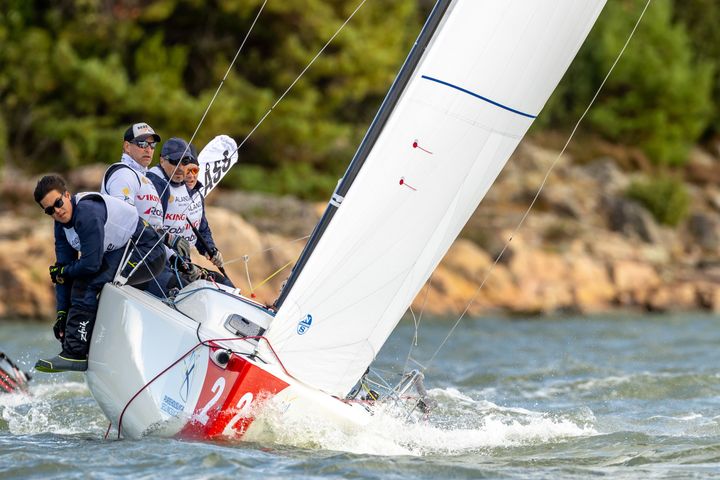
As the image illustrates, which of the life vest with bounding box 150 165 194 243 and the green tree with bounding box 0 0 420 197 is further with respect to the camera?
the green tree with bounding box 0 0 420 197

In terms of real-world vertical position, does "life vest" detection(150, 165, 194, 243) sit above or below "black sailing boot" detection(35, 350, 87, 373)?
above

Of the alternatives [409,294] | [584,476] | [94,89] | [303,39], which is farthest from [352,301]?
[303,39]

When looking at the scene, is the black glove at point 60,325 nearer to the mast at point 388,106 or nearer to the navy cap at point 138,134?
the navy cap at point 138,134

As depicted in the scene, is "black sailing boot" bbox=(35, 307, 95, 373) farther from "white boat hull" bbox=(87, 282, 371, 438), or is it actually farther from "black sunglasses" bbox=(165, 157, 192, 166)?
"black sunglasses" bbox=(165, 157, 192, 166)

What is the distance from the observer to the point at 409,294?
7477 millimetres

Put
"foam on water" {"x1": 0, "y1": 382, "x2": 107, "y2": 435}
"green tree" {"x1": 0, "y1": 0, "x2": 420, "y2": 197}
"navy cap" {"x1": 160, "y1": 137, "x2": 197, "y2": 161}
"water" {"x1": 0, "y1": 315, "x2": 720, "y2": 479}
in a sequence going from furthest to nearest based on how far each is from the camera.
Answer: "green tree" {"x1": 0, "y1": 0, "x2": 420, "y2": 197} < "foam on water" {"x1": 0, "y1": 382, "x2": 107, "y2": 435} < "navy cap" {"x1": 160, "y1": 137, "x2": 197, "y2": 161} < "water" {"x1": 0, "y1": 315, "x2": 720, "y2": 479}

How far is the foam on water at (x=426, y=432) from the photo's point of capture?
7000 millimetres

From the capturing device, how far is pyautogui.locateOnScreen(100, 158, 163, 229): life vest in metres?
7.65

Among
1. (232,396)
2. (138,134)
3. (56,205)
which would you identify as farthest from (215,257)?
(232,396)

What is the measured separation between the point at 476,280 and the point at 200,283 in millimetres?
14180

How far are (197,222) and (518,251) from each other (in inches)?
601

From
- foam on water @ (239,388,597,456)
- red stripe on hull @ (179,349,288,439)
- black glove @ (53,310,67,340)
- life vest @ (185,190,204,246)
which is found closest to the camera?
red stripe on hull @ (179,349,288,439)

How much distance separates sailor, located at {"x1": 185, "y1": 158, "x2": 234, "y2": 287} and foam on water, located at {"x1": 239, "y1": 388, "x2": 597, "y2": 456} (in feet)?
5.15

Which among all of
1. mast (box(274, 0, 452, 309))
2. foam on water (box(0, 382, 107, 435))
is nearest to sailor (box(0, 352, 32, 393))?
foam on water (box(0, 382, 107, 435))
